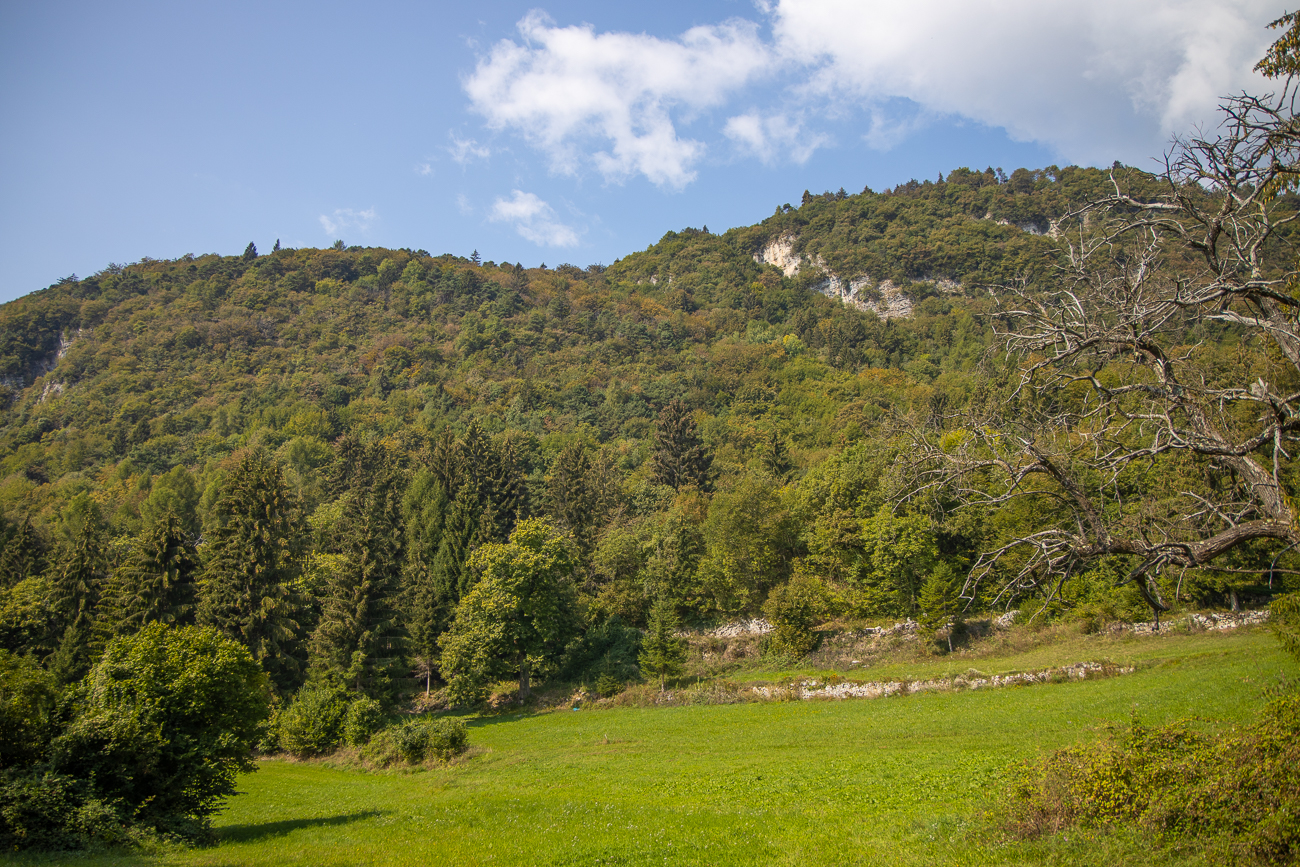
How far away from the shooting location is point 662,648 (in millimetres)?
43531

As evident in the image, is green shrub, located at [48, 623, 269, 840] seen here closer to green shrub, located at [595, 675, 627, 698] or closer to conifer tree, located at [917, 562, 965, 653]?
green shrub, located at [595, 675, 627, 698]

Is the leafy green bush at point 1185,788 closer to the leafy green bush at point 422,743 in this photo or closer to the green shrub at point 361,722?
the leafy green bush at point 422,743

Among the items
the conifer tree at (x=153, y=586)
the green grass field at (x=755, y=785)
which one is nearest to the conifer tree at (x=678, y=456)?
the green grass field at (x=755, y=785)

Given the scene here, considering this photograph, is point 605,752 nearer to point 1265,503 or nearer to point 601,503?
point 1265,503

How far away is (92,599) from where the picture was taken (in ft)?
146

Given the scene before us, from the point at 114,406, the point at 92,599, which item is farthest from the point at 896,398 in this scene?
the point at 114,406

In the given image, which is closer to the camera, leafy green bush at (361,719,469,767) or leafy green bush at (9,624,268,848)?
leafy green bush at (9,624,268,848)

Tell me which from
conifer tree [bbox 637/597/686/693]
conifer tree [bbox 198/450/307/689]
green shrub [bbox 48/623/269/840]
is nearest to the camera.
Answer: green shrub [bbox 48/623/269/840]

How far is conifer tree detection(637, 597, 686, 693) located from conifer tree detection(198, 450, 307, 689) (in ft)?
73.2

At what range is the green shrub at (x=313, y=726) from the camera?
34.5 metres

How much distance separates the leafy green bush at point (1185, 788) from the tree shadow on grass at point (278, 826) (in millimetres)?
16621

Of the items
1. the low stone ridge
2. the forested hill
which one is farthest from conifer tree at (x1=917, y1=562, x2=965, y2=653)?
the low stone ridge

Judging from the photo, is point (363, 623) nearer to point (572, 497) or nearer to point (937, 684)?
point (572, 497)

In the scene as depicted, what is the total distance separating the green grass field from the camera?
39.9 ft
